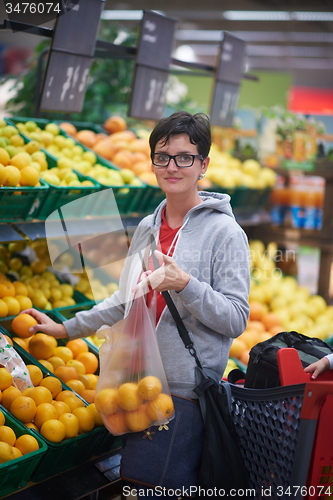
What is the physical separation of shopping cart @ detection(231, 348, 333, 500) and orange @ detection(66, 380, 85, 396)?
2.43 feet

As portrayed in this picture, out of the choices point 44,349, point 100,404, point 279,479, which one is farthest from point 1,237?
point 279,479

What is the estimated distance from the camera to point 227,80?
4.04 metres

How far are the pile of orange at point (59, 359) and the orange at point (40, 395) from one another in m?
0.20

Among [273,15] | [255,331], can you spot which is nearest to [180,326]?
[255,331]

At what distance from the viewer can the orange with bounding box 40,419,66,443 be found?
1828mm

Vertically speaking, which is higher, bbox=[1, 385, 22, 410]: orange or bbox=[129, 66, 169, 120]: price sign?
bbox=[129, 66, 169, 120]: price sign

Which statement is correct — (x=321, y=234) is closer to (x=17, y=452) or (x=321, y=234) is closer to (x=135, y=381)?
(x=135, y=381)

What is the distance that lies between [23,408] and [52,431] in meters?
0.14

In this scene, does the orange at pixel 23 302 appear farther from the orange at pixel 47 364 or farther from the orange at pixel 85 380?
the orange at pixel 85 380

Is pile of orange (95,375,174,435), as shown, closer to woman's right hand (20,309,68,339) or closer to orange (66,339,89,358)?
woman's right hand (20,309,68,339)

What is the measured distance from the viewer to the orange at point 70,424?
1.89 metres

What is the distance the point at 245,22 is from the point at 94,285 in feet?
27.1

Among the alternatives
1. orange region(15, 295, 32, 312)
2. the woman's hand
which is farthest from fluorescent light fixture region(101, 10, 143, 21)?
the woman's hand

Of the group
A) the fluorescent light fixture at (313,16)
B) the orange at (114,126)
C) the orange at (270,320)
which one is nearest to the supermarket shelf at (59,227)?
the orange at (114,126)
